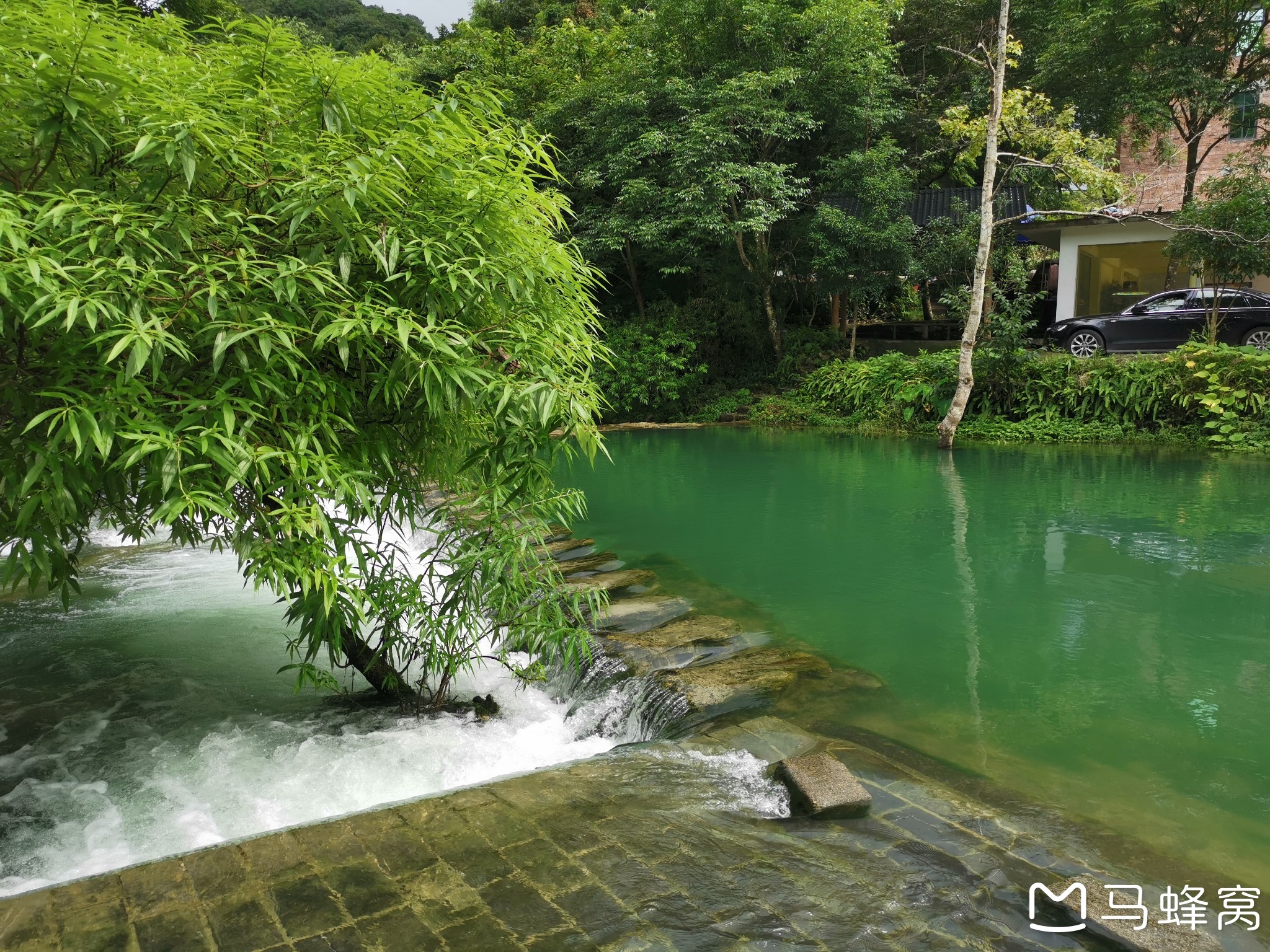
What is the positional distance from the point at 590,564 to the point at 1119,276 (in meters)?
19.4

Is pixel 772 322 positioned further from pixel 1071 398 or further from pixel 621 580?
pixel 621 580

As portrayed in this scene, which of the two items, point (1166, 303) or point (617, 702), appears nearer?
point (617, 702)

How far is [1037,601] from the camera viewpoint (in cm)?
726

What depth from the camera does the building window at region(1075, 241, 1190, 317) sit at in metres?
21.2

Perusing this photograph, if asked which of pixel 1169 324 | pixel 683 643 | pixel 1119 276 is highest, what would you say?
pixel 1119 276

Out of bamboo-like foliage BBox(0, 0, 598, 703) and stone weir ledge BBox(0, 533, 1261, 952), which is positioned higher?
bamboo-like foliage BBox(0, 0, 598, 703)

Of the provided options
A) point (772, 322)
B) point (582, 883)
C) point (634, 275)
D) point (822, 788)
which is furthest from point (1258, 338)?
point (582, 883)

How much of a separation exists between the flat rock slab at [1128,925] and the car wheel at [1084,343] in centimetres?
1663

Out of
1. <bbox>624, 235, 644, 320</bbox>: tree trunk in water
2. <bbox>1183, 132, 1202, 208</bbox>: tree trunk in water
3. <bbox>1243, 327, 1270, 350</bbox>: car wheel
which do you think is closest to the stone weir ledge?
<bbox>1243, 327, 1270, 350</bbox>: car wheel

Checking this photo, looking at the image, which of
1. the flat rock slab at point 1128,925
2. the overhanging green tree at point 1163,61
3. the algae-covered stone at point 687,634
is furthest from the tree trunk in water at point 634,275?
the flat rock slab at point 1128,925

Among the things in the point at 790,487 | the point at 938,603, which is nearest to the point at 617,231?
the point at 790,487

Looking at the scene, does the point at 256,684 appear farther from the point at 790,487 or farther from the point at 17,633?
the point at 790,487

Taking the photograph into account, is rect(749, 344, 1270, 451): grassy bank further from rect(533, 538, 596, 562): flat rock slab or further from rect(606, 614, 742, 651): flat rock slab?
rect(606, 614, 742, 651): flat rock slab

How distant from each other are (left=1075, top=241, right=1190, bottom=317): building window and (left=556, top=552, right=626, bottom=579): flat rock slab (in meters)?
17.1
